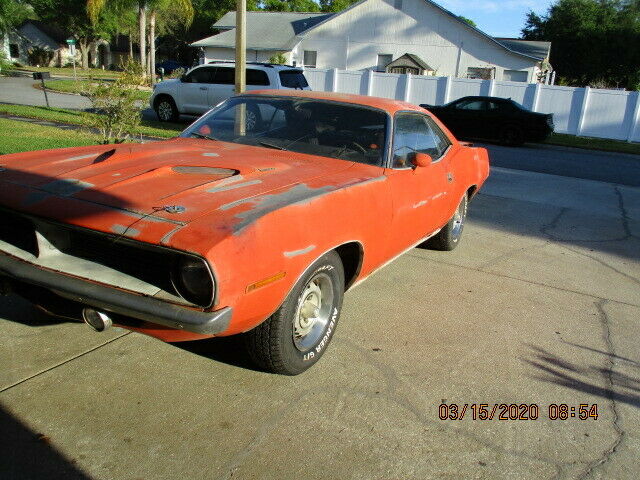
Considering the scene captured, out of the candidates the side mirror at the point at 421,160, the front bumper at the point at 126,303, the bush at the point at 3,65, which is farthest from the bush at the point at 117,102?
the bush at the point at 3,65

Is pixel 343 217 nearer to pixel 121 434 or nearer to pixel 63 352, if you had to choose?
pixel 121 434

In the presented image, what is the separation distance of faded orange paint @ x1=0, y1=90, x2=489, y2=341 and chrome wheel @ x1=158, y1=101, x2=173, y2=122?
12.6 metres

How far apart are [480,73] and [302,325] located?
31.0 metres

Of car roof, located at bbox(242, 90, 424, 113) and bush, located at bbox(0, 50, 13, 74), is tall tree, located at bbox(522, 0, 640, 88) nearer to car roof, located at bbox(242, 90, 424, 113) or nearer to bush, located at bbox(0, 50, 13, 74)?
bush, located at bbox(0, 50, 13, 74)

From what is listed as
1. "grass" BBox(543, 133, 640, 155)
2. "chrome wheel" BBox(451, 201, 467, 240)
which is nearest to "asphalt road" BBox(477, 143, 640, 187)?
"grass" BBox(543, 133, 640, 155)

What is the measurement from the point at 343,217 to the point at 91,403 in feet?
5.31

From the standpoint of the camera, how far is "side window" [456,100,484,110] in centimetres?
1814

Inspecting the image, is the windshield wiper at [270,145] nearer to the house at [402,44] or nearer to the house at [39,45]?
the house at [402,44]

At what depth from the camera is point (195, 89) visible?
610 inches

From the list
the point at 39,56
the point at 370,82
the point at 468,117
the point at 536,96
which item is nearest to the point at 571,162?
the point at 468,117

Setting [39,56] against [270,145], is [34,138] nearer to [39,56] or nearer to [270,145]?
[270,145]

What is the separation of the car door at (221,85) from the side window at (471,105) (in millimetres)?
7749

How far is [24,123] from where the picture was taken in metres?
12.8

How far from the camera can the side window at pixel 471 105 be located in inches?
714
